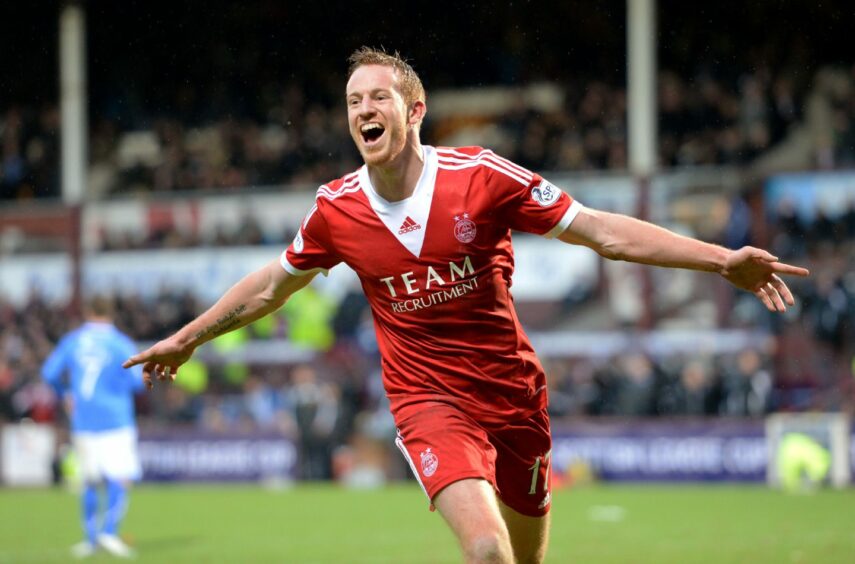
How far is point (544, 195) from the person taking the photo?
610cm

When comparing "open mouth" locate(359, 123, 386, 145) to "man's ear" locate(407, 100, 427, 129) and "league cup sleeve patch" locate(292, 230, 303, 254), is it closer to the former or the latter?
"man's ear" locate(407, 100, 427, 129)

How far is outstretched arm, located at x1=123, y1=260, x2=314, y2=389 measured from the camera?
6543mm

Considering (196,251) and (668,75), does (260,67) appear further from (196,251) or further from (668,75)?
(668,75)

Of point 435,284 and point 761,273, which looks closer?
point 761,273

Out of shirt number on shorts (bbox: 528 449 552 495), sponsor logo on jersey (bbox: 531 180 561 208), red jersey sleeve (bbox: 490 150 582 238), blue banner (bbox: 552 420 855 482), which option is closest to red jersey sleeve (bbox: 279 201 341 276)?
red jersey sleeve (bbox: 490 150 582 238)

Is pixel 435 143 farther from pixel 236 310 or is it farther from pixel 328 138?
pixel 236 310

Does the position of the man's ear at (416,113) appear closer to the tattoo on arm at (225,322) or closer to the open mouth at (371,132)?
the open mouth at (371,132)

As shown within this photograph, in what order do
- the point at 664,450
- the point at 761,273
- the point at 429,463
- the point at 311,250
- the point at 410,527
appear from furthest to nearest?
the point at 664,450
the point at 410,527
the point at 311,250
the point at 429,463
the point at 761,273

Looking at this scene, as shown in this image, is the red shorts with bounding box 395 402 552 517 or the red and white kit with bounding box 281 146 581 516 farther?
the red and white kit with bounding box 281 146 581 516

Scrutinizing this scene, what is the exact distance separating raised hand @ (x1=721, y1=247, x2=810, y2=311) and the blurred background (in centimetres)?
1367

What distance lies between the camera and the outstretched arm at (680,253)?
5609 millimetres

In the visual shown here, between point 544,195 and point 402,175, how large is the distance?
620 mm

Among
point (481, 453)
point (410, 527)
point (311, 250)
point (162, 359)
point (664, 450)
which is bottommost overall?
point (410, 527)

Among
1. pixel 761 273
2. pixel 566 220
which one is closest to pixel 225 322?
pixel 566 220
